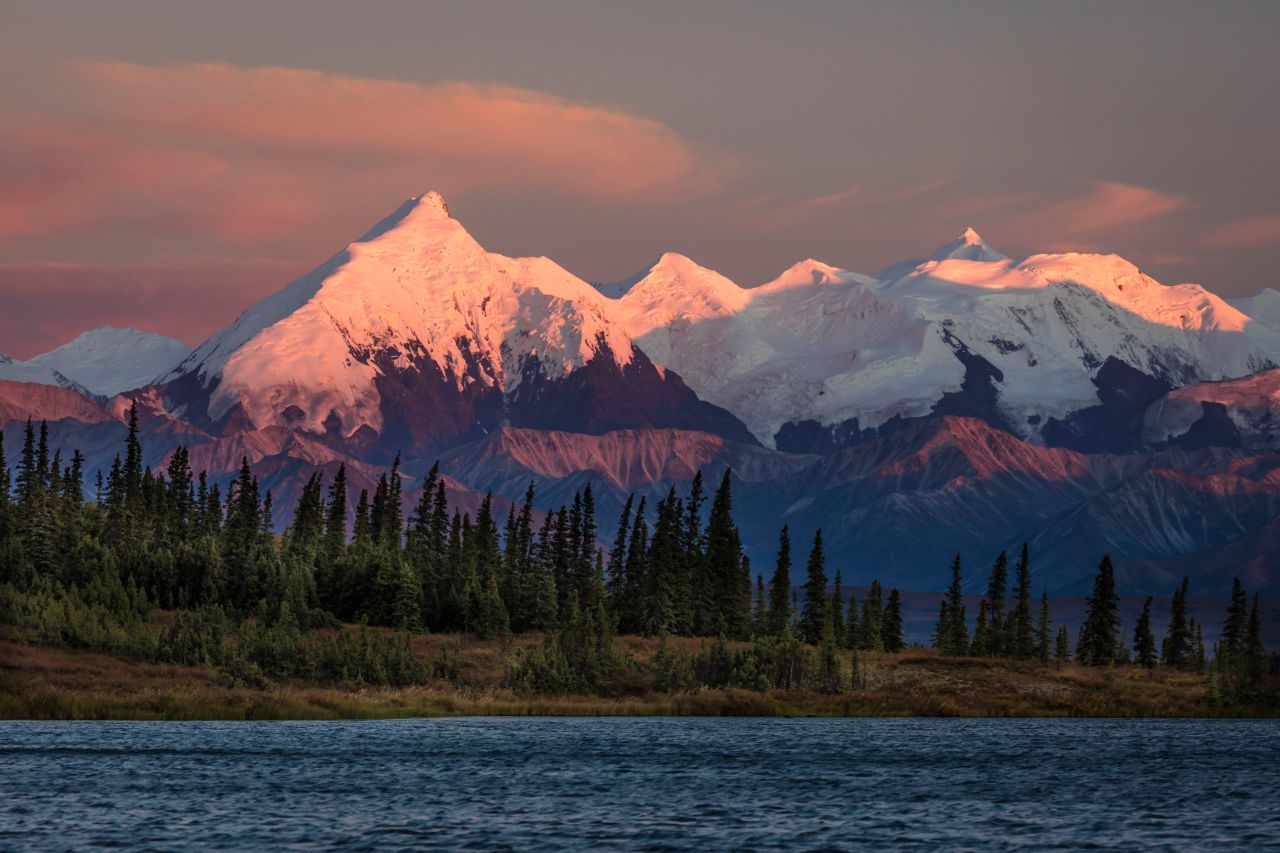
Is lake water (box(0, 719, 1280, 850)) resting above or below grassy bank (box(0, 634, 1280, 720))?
below

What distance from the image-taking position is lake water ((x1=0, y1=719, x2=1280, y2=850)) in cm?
7069

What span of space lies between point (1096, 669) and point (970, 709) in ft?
92.4

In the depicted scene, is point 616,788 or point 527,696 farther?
point 527,696

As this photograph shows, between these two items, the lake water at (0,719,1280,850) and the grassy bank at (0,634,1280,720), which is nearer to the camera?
the lake water at (0,719,1280,850)

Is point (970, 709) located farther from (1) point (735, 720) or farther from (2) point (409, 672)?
(2) point (409, 672)

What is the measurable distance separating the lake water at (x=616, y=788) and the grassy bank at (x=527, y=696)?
2563 millimetres

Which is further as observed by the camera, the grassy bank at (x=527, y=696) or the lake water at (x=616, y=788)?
the grassy bank at (x=527, y=696)

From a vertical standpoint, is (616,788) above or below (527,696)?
below

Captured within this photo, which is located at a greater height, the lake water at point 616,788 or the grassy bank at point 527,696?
the grassy bank at point 527,696

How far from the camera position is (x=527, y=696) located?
15700 centimetres

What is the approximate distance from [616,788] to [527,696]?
68181 millimetres

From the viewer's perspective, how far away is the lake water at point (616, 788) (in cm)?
7069

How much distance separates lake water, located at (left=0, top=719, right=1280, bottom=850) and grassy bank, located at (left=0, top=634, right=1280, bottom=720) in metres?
2.56

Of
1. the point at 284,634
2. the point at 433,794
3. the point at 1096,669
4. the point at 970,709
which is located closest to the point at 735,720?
the point at 970,709
